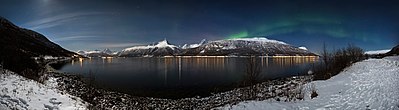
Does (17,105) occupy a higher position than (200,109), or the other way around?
(17,105)

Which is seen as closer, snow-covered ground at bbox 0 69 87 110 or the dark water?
snow-covered ground at bbox 0 69 87 110

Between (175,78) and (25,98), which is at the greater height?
(25,98)

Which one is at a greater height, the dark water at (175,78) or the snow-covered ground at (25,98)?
the snow-covered ground at (25,98)

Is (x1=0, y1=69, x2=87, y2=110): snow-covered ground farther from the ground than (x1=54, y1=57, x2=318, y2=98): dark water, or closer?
farther from the ground

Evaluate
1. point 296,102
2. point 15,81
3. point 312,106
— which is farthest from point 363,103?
point 15,81

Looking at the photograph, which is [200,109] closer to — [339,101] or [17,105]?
[339,101]

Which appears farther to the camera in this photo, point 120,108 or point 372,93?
point 120,108

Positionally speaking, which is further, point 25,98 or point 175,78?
point 175,78

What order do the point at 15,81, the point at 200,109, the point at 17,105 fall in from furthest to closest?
the point at 200,109
the point at 15,81
the point at 17,105

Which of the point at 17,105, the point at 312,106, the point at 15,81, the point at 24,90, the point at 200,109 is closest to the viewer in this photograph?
the point at 17,105

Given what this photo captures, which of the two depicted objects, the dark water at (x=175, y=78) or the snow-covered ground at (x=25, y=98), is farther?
the dark water at (x=175, y=78)

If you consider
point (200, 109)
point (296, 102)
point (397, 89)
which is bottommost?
point (200, 109)

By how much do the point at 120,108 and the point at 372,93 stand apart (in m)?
18.9

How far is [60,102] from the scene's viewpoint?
16.2 metres
